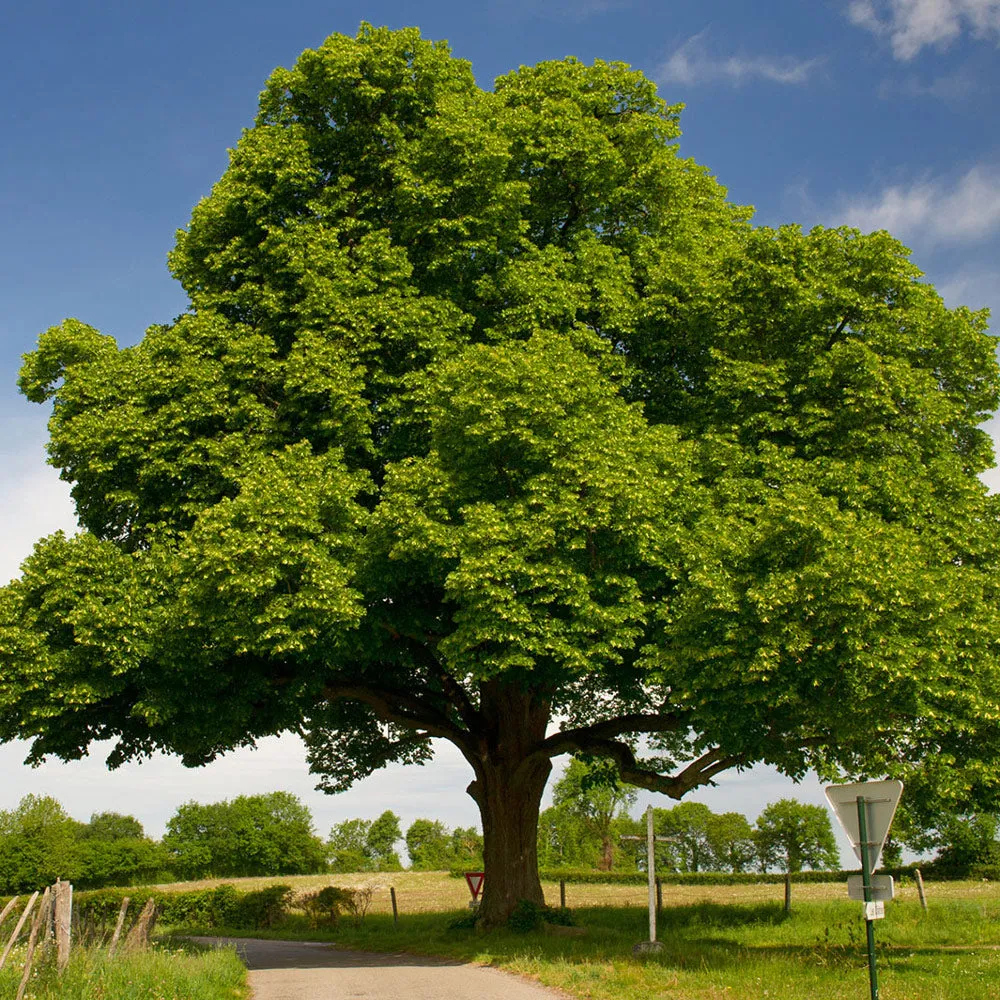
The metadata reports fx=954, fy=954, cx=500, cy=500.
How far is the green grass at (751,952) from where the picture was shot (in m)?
12.5

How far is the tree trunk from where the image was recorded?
21406 mm

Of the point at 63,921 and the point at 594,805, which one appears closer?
the point at 63,921

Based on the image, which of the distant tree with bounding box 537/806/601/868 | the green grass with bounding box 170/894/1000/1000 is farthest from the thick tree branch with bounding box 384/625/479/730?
the distant tree with bounding box 537/806/601/868

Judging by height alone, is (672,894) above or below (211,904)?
above

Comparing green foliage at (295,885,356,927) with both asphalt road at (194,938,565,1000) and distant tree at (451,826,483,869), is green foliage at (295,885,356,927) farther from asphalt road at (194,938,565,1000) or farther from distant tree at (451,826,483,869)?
distant tree at (451,826,483,869)

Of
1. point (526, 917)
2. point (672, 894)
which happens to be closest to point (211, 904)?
point (672, 894)

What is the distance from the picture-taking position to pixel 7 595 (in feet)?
58.3

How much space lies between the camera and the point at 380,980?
15.4 m

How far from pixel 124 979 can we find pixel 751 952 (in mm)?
10008

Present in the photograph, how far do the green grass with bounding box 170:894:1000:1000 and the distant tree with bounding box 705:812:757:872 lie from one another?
75.4 meters

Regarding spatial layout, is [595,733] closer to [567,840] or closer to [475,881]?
[475,881]

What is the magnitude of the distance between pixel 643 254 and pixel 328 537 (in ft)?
32.3

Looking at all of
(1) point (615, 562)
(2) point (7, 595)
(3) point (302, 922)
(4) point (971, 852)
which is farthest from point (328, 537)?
(4) point (971, 852)

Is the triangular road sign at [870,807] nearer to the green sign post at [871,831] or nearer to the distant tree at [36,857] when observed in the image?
the green sign post at [871,831]
